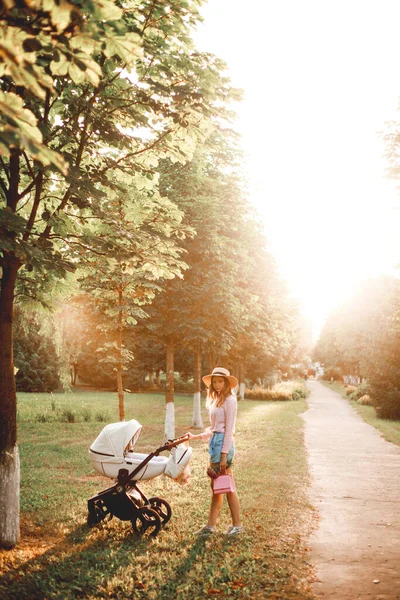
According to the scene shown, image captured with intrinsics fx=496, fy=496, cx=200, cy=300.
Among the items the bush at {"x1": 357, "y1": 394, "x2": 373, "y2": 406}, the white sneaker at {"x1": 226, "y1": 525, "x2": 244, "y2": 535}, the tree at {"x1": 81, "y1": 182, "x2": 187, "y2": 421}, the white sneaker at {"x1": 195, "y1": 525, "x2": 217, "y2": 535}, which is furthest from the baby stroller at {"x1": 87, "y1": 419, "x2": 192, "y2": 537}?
the bush at {"x1": 357, "y1": 394, "x2": 373, "y2": 406}

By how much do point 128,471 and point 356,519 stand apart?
3.57m

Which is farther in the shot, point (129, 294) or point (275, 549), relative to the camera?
point (129, 294)

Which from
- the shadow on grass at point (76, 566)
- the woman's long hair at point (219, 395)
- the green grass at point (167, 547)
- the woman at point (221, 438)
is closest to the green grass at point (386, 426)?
the green grass at point (167, 547)

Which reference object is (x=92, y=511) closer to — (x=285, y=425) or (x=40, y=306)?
(x=40, y=306)

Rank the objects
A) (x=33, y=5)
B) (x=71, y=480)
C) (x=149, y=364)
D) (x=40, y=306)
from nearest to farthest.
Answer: (x=33, y=5)
(x=40, y=306)
(x=71, y=480)
(x=149, y=364)

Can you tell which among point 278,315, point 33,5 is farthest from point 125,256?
point 278,315

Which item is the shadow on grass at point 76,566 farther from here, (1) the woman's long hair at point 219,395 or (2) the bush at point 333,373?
(2) the bush at point 333,373

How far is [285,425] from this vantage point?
792 inches

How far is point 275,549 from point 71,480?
5.50 meters

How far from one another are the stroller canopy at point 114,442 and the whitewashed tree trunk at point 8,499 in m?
0.98

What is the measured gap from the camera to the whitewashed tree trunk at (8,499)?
603 centimetres

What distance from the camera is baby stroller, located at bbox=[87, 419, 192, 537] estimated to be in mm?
6332

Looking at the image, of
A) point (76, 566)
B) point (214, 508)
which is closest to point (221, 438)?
point (214, 508)

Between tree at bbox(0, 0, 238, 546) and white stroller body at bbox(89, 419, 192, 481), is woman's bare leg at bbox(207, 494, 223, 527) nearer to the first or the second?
white stroller body at bbox(89, 419, 192, 481)
